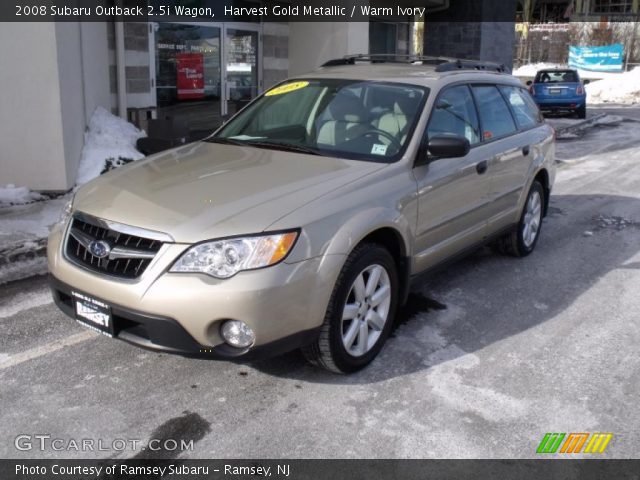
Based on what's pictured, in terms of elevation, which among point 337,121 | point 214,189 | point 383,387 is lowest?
point 383,387

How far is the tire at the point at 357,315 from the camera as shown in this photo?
348 cm

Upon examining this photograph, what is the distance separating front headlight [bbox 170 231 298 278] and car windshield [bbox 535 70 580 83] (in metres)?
19.1

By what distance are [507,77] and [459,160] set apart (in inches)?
67.0

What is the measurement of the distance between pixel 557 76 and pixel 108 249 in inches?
790

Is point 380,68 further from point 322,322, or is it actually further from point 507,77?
point 322,322

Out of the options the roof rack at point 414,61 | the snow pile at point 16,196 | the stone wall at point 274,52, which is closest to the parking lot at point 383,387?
the roof rack at point 414,61

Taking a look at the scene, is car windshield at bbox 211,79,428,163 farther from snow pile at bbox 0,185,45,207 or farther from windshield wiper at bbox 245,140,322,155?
snow pile at bbox 0,185,45,207

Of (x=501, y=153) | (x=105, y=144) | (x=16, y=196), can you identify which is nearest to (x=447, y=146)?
A: (x=501, y=153)

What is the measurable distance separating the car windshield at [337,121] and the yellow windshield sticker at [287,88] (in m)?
0.01

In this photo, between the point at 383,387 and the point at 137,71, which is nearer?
the point at 383,387

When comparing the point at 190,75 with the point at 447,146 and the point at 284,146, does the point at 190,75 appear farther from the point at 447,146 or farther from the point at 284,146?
the point at 447,146

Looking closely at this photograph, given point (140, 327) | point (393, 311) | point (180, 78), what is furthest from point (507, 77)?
point (180, 78)

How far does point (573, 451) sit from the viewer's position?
10.2 ft

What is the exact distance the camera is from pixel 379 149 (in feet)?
13.7
